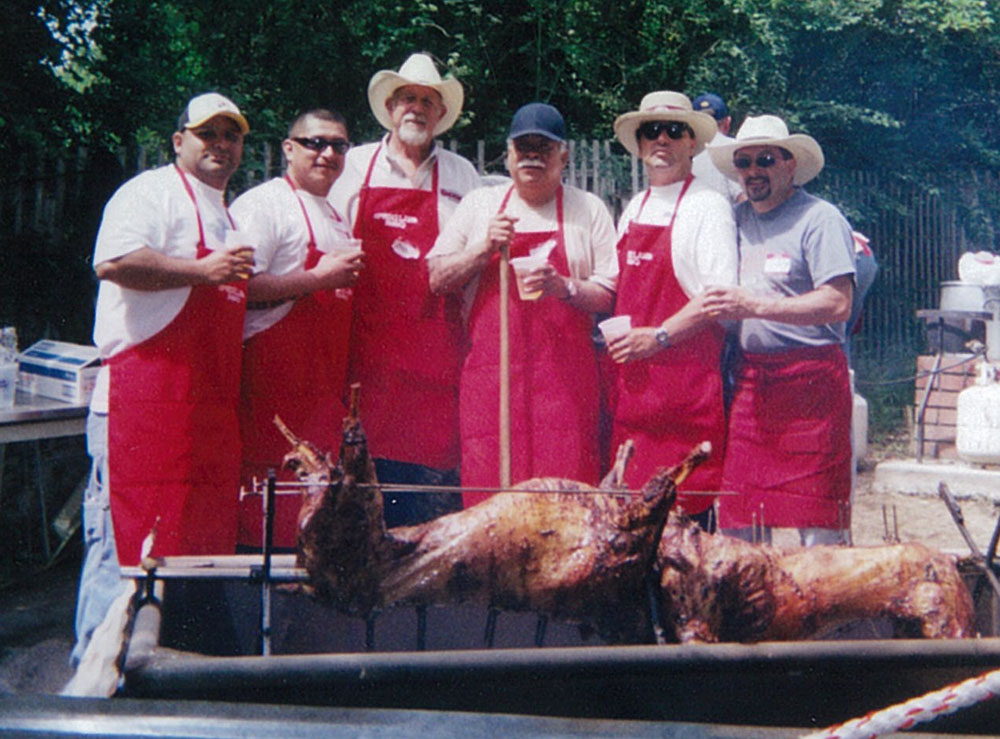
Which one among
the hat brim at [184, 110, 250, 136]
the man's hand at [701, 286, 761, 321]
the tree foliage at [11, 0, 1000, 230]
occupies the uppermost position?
the tree foliage at [11, 0, 1000, 230]

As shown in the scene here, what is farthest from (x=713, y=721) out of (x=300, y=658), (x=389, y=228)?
(x=389, y=228)

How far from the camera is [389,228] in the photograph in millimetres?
4133

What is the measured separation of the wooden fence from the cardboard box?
4.90 feet

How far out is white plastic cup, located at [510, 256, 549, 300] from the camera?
11.8 ft

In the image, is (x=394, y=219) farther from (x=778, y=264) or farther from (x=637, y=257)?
(x=778, y=264)

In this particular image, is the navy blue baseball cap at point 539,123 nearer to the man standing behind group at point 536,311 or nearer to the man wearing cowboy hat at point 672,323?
the man standing behind group at point 536,311

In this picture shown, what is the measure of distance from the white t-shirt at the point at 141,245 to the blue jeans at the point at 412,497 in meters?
1.14

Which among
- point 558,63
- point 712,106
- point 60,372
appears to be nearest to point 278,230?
point 60,372

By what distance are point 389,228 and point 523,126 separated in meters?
0.75

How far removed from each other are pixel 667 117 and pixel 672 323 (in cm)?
89

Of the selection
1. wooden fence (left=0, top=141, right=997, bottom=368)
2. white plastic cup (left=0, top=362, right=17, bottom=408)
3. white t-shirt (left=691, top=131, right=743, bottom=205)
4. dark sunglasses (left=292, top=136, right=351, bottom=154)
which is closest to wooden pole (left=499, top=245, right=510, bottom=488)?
dark sunglasses (left=292, top=136, right=351, bottom=154)

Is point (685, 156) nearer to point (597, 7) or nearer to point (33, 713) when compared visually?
point (33, 713)

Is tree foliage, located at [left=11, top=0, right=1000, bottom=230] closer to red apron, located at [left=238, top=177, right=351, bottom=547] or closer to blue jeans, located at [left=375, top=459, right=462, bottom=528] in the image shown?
red apron, located at [left=238, top=177, right=351, bottom=547]

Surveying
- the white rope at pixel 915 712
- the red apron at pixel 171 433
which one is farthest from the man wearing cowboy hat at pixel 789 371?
the white rope at pixel 915 712
